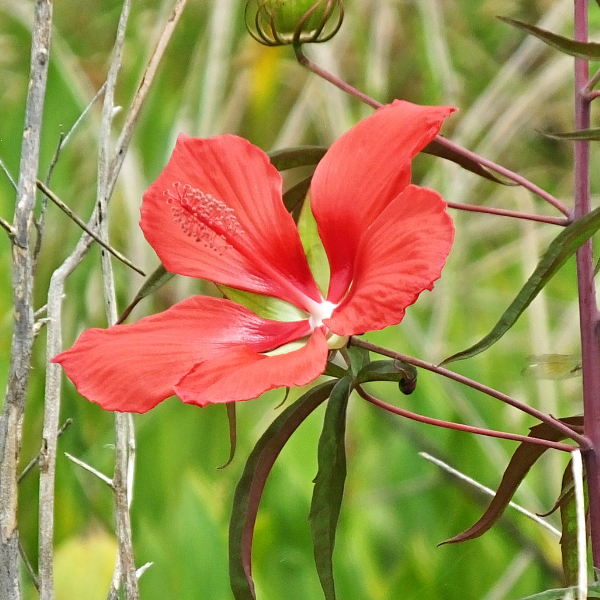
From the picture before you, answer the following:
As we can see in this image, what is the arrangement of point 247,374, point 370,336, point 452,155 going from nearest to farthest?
point 247,374
point 452,155
point 370,336

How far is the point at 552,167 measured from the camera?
43.3 inches

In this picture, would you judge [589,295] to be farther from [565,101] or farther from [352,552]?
[565,101]

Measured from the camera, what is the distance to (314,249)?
38cm

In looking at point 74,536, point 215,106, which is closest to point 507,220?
point 215,106

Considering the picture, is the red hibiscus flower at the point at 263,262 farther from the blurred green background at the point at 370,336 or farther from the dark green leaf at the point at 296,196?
the blurred green background at the point at 370,336

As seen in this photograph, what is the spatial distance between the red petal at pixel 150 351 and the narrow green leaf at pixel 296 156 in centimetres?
8

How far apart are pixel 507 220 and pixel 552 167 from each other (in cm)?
9

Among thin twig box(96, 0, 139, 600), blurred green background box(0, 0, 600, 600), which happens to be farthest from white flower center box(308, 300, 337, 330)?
blurred green background box(0, 0, 600, 600)

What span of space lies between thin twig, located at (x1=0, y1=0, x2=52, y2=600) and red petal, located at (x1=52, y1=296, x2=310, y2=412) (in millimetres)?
49

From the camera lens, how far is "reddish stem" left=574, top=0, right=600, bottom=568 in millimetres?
374

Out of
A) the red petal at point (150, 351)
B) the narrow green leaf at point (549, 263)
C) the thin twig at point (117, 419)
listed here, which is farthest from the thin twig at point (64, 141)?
the narrow green leaf at point (549, 263)

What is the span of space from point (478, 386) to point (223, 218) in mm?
131

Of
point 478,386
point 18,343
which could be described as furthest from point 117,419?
point 478,386

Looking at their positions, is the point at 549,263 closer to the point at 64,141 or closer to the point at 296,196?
the point at 296,196
